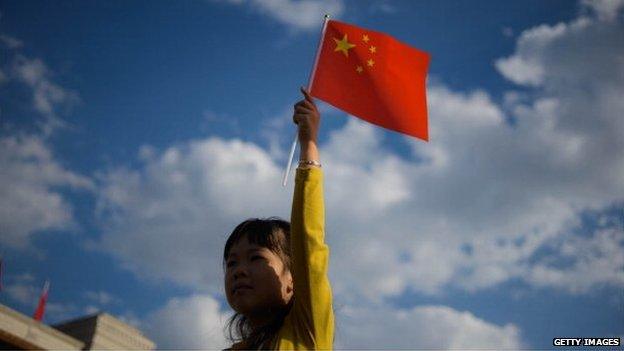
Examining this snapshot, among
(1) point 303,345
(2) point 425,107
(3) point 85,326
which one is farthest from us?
(3) point 85,326

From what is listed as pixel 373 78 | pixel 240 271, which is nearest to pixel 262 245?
pixel 240 271

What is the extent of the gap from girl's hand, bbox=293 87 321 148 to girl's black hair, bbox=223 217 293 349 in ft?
1.81

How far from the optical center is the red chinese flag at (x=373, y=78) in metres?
4.61

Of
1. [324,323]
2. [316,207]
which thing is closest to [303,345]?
[324,323]

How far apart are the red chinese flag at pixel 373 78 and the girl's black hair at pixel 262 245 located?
2.09m

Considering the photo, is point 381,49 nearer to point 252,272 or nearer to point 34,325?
point 252,272

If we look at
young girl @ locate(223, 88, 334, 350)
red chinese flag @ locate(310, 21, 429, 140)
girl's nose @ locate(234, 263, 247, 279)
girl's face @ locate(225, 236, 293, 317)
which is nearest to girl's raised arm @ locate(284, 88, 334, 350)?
young girl @ locate(223, 88, 334, 350)

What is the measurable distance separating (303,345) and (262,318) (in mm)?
388

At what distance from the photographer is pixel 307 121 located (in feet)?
8.04

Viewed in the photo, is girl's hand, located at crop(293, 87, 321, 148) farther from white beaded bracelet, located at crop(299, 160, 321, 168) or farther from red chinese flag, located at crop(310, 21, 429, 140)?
red chinese flag, located at crop(310, 21, 429, 140)

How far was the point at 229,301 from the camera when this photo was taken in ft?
7.65

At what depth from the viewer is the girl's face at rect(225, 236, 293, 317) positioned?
227 cm

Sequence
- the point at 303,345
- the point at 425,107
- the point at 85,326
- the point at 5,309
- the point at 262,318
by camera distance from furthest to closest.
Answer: the point at 85,326 < the point at 5,309 < the point at 425,107 < the point at 262,318 < the point at 303,345

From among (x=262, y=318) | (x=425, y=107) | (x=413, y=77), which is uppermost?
(x=413, y=77)
